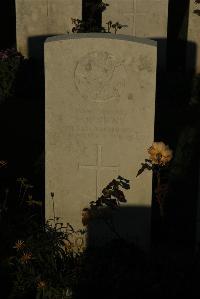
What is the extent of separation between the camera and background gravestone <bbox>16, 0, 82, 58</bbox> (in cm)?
864

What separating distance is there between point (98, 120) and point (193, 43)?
→ 5180 millimetres

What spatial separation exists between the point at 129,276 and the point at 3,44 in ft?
28.6

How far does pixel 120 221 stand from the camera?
4.36m

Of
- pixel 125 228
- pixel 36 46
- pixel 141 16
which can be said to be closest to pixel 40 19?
pixel 36 46

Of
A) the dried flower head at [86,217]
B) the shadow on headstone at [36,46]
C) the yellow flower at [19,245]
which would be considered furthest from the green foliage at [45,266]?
the shadow on headstone at [36,46]

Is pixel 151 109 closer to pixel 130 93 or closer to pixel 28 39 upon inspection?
pixel 130 93

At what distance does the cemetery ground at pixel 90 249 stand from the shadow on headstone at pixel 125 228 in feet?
0.53

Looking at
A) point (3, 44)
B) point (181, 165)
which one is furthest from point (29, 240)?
point (3, 44)

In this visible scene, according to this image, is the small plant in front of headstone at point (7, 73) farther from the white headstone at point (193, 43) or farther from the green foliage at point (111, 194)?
the green foliage at point (111, 194)

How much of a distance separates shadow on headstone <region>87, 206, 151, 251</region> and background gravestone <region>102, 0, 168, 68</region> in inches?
190

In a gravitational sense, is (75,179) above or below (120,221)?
above

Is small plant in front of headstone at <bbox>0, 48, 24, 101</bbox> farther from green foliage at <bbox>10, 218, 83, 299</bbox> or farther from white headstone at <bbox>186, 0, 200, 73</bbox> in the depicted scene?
green foliage at <bbox>10, 218, 83, 299</bbox>

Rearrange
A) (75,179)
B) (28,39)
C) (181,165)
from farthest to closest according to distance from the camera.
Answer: (28,39) → (181,165) → (75,179)

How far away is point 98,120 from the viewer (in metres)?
4.17
